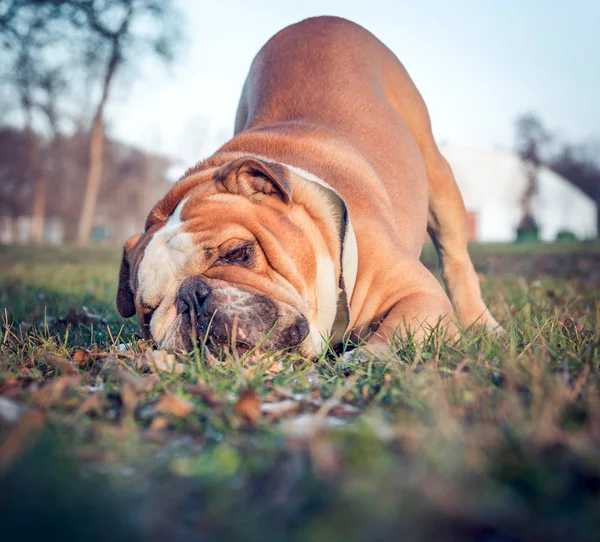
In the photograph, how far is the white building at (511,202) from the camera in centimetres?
4819

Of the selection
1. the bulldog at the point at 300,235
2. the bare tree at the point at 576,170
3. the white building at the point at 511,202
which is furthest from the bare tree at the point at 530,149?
the bulldog at the point at 300,235

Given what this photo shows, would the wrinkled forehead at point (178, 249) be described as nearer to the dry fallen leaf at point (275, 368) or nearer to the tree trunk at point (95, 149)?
the dry fallen leaf at point (275, 368)

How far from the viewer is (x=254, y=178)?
119 inches

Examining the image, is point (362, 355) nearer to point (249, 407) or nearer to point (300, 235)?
point (300, 235)

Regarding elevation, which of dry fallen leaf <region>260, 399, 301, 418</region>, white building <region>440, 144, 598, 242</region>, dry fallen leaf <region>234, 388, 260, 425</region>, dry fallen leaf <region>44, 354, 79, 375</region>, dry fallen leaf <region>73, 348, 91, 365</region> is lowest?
white building <region>440, 144, 598, 242</region>

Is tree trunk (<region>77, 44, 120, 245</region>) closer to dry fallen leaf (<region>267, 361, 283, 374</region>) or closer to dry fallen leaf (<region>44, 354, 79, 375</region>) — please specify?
dry fallen leaf (<region>44, 354, 79, 375</region>)

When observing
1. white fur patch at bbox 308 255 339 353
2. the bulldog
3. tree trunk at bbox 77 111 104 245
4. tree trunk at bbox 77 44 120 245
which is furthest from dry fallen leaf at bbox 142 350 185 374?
tree trunk at bbox 77 111 104 245

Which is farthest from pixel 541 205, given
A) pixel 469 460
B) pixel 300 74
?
pixel 469 460

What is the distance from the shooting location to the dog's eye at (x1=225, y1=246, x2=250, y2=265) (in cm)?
290

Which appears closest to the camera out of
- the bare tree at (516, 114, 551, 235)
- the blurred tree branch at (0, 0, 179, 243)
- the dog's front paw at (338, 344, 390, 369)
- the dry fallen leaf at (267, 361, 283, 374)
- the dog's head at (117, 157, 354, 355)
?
the dry fallen leaf at (267, 361, 283, 374)

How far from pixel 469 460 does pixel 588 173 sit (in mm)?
61744

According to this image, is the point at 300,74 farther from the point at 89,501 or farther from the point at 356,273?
the point at 89,501

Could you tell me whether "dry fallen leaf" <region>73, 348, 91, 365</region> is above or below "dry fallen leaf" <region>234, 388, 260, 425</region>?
below

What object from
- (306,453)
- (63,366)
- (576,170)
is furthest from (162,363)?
(576,170)
